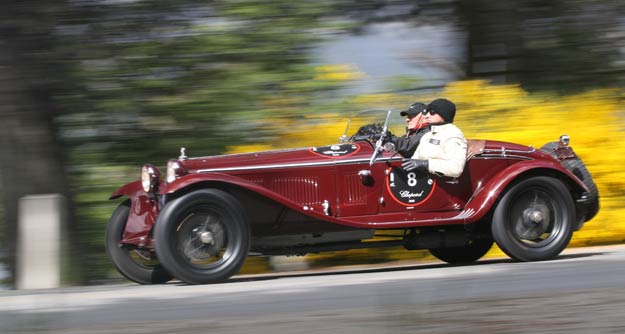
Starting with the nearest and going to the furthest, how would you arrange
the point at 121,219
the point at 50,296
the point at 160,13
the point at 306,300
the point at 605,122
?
the point at 306,300 < the point at 50,296 < the point at 121,219 < the point at 605,122 < the point at 160,13

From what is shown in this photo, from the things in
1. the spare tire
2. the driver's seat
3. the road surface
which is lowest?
the road surface

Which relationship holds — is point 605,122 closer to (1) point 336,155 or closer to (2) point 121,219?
(1) point 336,155

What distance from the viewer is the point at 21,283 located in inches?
312

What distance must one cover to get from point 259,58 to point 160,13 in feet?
4.38

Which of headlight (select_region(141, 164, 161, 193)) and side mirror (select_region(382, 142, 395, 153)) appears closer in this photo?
headlight (select_region(141, 164, 161, 193))

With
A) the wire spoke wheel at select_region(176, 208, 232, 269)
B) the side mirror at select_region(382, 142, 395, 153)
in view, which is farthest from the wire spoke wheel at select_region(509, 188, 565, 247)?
the wire spoke wheel at select_region(176, 208, 232, 269)

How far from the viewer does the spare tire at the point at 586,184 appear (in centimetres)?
841

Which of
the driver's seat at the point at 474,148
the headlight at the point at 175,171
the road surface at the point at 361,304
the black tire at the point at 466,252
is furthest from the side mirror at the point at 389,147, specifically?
the headlight at the point at 175,171

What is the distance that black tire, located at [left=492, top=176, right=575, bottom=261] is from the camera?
810 centimetres

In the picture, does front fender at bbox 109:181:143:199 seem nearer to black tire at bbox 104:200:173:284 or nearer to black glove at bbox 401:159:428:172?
black tire at bbox 104:200:173:284

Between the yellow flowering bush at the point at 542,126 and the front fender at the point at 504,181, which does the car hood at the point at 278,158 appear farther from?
the yellow flowering bush at the point at 542,126

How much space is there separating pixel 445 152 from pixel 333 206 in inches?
41.2

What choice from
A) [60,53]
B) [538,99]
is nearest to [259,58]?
[60,53]

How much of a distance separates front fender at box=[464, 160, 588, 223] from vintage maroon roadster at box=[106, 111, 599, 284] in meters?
0.01
